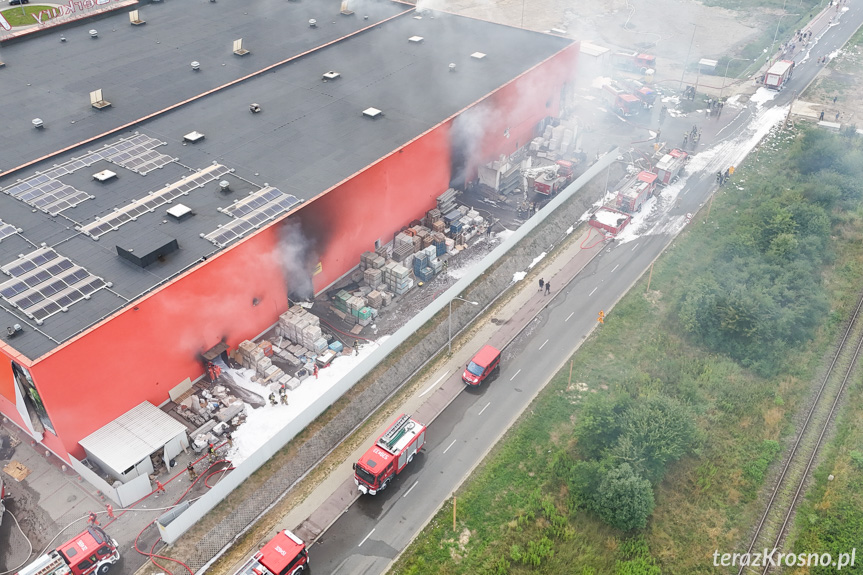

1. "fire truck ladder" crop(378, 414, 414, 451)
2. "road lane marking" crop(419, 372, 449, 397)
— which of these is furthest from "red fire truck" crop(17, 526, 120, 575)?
"road lane marking" crop(419, 372, 449, 397)

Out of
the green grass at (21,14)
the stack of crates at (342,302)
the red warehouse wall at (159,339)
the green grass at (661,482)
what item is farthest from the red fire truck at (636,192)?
the green grass at (21,14)

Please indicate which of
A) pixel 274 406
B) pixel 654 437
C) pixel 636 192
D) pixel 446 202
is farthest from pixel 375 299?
pixel 636 192

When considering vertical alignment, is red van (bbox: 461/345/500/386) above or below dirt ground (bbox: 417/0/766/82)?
below

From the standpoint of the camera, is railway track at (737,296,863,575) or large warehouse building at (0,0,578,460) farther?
large warehouse building at (0,0,578,460)

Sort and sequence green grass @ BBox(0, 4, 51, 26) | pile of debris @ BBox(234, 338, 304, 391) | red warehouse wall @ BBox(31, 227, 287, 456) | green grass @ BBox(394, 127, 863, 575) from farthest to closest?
1. green grass @ BBox(0, 4, 51, 26)
2. pile of debris @ BBox(234, 338, 304, 391)
3. red warehouse wall @ BBox(31, 227, 287, 456)
4. green grass @ BBox(394, 127, 863, 575)

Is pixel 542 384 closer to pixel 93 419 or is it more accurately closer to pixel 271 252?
pixel 271 252

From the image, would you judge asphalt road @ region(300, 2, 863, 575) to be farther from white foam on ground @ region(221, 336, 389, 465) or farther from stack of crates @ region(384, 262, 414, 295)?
stack of crates @ region(384, 262, 414, 295)

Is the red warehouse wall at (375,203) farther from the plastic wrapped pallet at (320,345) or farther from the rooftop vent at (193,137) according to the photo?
the rooftop vent at (193,137)

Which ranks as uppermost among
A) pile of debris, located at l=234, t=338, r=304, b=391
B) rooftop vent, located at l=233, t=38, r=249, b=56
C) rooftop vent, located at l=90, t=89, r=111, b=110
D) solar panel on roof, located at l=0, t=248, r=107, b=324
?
rooftop vent, located at l=233, t=38, r=249, b=56
